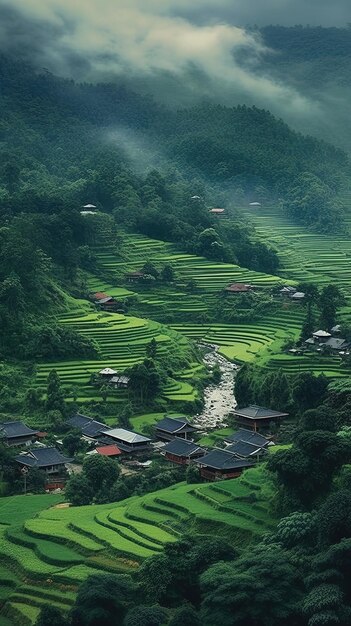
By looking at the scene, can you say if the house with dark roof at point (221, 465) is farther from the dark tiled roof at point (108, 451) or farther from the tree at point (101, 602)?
the tree at point (101, 602)

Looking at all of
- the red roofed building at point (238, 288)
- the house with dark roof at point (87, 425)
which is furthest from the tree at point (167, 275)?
the house with dark roof at point (87, 425)

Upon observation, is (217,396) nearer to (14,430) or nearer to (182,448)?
(182,448)

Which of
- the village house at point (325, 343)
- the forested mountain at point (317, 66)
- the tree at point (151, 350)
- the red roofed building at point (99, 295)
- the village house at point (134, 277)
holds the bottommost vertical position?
the tree at point (151, 350)

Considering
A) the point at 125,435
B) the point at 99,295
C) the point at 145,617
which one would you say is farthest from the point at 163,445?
the point at 99,295

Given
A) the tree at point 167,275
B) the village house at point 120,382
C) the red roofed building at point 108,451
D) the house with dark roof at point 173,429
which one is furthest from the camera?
the tree at point 167,275

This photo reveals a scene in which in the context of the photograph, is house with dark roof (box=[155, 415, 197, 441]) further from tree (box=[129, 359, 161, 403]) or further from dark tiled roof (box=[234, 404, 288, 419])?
tree (box=[129, 359, 161, 403])

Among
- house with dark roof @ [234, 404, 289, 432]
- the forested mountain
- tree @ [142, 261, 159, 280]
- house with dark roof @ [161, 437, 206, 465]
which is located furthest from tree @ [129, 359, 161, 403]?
the forested mountain

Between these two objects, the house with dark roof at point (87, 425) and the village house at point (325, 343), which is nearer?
the house with dark roof at point (87, 425)

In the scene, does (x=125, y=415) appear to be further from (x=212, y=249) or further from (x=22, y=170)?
(x=22, y=170)
